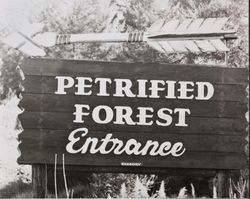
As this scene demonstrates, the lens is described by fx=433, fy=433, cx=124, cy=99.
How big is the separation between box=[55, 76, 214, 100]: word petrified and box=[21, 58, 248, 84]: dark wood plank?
4cm

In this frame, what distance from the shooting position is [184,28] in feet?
10.4

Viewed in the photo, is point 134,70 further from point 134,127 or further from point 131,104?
point 134,127

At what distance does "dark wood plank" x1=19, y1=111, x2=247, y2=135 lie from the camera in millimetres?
3043

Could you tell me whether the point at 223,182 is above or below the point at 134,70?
below

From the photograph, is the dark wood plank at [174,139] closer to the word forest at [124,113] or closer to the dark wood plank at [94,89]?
the word forest at [124,113]

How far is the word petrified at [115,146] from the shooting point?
3.09 meters

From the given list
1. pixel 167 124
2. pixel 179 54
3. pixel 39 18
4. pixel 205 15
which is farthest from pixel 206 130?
pixel 39 18

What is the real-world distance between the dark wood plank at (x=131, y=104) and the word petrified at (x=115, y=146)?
0.19m

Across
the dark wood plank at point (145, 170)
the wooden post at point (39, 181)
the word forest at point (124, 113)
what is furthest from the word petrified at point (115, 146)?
the wooden post at point (39, 181)

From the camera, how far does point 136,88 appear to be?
10.2ft

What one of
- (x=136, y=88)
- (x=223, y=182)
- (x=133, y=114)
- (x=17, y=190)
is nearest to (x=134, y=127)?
(x=133, y=114)

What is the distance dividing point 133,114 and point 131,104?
2.9 inches

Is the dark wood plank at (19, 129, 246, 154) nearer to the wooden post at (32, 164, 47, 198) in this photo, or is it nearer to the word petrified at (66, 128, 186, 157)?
the word petrified at (66, 128, 186, 157)

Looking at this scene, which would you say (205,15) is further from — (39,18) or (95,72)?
(39,18)
